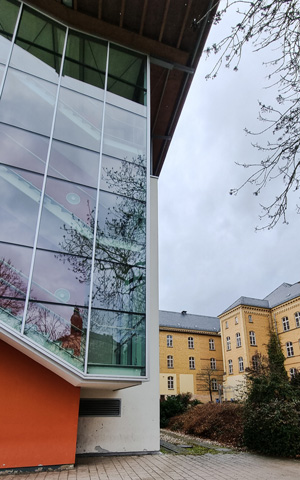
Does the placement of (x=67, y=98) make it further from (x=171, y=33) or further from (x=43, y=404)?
(x=43, y=404)

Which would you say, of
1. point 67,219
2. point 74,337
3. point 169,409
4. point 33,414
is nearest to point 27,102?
Answer: point 67,219

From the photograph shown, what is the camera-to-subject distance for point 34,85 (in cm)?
919

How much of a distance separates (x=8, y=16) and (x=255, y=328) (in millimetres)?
37610

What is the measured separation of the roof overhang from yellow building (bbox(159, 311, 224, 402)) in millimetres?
33746

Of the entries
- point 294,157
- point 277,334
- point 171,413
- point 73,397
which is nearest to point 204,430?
point 171,413

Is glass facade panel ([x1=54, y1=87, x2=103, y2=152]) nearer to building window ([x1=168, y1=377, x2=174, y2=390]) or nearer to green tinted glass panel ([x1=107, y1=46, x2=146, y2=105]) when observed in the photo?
green tinted glass panel ([x1=107, y1=46, x2=146, y2=105])

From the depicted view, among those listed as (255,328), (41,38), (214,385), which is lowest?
(214,385)

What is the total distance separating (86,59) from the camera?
1055 centimetres

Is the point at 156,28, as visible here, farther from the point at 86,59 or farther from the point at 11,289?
the point at 11,289

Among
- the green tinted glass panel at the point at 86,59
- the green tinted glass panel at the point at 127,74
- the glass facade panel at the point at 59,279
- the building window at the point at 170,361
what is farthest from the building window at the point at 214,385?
the green tinted glass panel at the point at 86,59

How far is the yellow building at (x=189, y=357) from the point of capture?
39719 mm

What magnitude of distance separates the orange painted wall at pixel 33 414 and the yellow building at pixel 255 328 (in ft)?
106

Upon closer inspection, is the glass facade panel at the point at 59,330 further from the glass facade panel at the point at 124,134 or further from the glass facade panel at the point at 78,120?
the glass facade panel at the point at 124,134

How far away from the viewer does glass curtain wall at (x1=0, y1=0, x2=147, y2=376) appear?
280 inches
